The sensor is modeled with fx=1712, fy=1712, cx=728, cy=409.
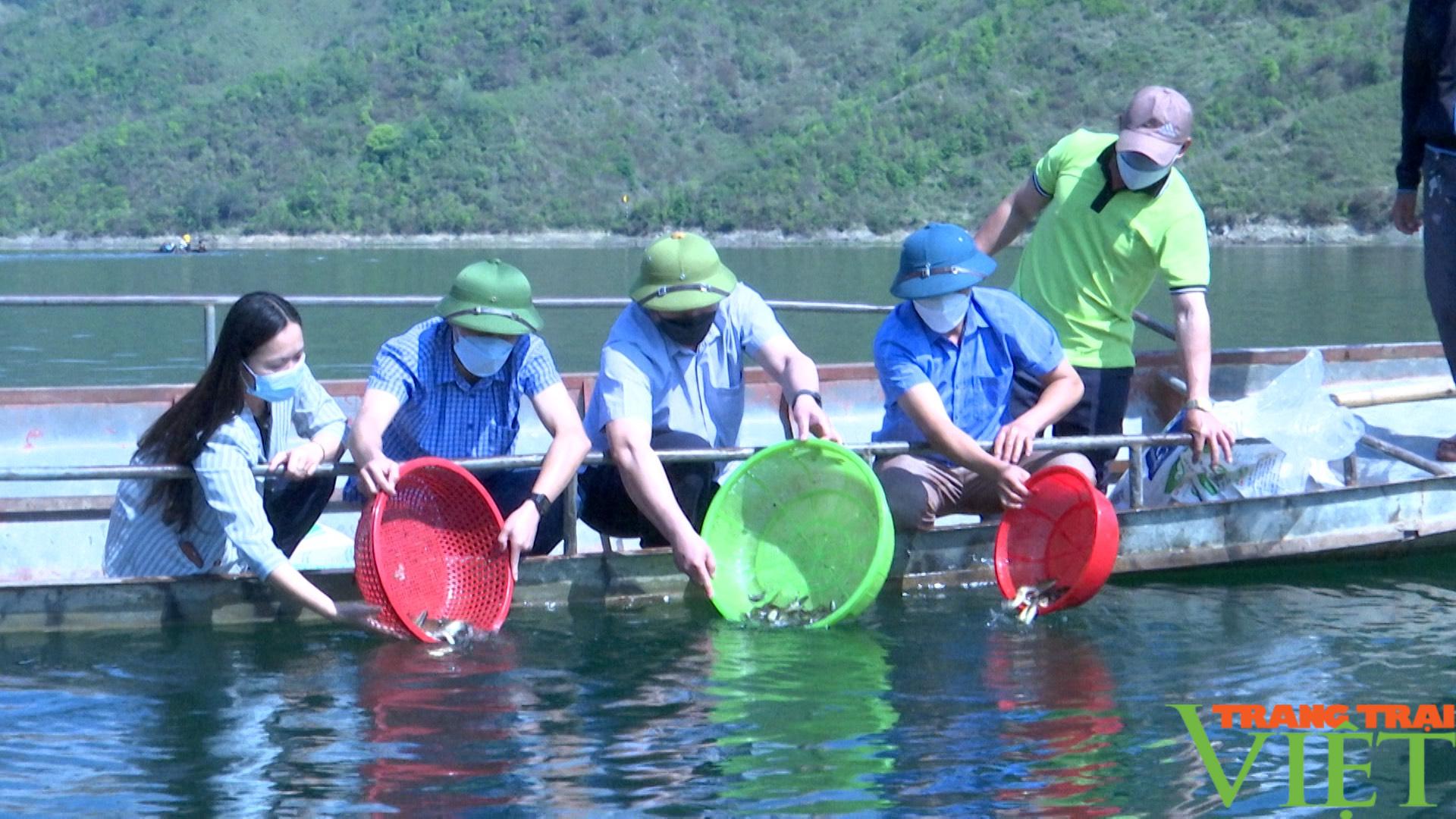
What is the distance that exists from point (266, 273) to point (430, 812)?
183 ft

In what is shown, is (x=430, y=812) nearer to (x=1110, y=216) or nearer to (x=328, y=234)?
(x=1110, y=216)

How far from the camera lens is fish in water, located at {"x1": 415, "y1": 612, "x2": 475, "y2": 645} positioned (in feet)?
22.1

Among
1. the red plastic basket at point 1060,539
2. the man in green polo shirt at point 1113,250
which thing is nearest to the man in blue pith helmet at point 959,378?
the red plastic basket at point 1060,539

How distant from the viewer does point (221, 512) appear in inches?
243

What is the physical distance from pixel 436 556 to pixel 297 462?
2.43ft

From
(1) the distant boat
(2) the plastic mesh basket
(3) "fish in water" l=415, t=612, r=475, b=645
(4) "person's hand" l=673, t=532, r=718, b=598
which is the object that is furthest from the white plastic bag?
(1) the distant boat

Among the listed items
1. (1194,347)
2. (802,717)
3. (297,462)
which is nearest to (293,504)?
(297,462)

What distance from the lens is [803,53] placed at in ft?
434

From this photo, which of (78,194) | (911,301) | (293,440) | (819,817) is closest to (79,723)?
(293,440)

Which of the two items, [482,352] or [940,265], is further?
[940,265]

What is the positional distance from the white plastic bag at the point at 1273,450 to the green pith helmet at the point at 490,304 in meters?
2.91

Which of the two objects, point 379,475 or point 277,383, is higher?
point 277,383

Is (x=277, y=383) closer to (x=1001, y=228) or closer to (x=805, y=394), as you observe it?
(x=805, y=394)

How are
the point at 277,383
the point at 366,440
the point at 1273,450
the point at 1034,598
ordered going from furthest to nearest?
the point at 1273,450 → the point at 1034,598 → the point at 366,440 → the point at 277,383
